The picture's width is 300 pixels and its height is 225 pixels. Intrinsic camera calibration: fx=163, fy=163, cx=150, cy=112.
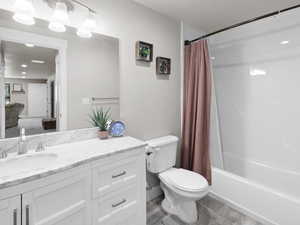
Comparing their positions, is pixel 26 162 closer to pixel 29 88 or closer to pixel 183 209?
pixel 29 88

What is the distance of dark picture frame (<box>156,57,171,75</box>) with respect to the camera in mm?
2002

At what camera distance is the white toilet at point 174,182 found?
1518mm

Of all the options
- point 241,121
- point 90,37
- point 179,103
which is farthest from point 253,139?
point 90,37

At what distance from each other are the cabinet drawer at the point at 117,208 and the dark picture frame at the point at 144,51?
4.30ft

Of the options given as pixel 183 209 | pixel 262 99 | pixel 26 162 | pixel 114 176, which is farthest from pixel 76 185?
pixel 262 99

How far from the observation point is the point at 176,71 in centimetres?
226

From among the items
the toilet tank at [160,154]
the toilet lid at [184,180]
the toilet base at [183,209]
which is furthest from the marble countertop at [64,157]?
the toilet base at [183,209]

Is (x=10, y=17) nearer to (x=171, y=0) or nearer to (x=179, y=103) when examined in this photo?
(x=171, y=0)

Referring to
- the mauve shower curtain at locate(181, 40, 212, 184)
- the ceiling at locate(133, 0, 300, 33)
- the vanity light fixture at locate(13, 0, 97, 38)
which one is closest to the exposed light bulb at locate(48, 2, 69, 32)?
the vanity light fixture at locate(13, 0, 97, 38)

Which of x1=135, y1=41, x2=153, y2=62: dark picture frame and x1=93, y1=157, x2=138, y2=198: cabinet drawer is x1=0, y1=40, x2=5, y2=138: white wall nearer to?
x1=93, y1=157, x2=138, y2=198: cabinet drawer

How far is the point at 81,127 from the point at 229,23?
2397 mm

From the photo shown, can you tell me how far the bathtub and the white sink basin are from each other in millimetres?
1877

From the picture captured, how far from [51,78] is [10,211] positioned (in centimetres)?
101

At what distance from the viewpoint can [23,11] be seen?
110cm
